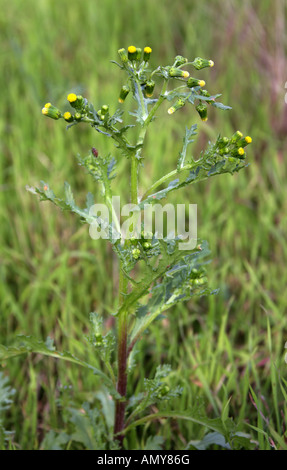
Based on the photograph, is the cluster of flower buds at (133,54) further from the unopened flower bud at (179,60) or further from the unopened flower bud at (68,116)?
the unopened flower bud at (68,116)

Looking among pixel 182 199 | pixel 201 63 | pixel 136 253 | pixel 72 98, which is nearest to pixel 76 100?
pixel 72 98

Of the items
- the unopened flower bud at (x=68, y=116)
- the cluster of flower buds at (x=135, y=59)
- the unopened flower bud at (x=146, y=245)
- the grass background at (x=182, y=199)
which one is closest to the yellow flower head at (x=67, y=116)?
the unopened flower bud at (x=68, y=116)

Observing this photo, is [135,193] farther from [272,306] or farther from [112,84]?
[112,84]

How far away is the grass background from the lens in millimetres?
2445

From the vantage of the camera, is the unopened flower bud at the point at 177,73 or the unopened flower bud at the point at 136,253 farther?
the unopened flower bud at the point at 136,253

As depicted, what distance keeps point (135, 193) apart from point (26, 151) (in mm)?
2209

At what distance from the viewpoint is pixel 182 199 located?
3416mm

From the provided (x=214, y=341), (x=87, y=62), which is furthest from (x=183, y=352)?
(x=87, y=62)

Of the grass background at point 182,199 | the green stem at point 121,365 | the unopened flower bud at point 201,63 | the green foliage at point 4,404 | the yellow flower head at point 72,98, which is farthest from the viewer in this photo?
the grass background at point 182,199

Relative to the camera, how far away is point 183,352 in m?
2.65

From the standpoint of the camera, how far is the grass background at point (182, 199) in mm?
2445

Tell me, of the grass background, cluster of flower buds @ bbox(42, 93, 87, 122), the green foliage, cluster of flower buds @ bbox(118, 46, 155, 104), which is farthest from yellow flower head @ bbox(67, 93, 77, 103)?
the green foliage

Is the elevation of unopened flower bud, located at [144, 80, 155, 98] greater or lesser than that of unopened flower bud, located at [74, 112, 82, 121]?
greater

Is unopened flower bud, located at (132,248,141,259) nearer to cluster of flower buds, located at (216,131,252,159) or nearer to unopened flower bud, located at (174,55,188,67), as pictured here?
cluster of flower buds, located at (216,131,252,159)
